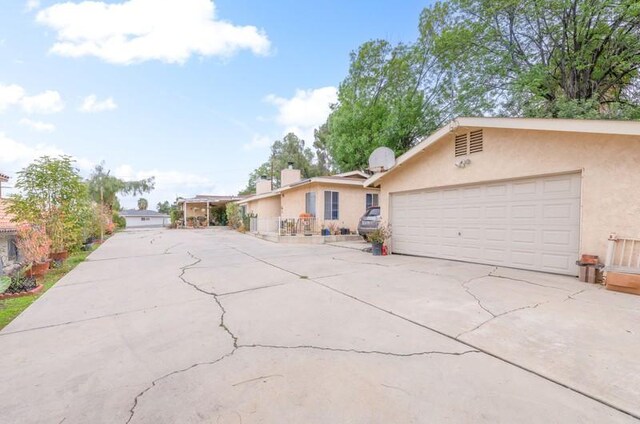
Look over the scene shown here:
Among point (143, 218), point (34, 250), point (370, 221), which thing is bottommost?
point (143, 218)

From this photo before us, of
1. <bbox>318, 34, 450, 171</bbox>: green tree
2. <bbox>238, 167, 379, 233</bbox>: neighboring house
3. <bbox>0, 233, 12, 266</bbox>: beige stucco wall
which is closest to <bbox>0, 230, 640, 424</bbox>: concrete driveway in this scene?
<bbox>0, 233, 12, 266</bbox>: beige stucco wall

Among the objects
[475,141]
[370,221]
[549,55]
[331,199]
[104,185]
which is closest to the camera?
[475,141]

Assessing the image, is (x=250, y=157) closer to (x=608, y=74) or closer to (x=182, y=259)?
(x=182, y=259)

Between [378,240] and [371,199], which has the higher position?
[371,199]

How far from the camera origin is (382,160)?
9094 millimetres

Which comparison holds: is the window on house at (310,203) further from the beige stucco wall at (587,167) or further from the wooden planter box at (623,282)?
the wooden planter box at (623,282)

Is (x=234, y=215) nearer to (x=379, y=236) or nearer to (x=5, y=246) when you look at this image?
(x=5, y=246)

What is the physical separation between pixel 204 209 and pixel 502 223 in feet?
101

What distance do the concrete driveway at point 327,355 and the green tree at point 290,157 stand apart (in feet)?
96.7

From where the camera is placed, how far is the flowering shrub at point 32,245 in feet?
21.4

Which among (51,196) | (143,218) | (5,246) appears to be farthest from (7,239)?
(143,218)

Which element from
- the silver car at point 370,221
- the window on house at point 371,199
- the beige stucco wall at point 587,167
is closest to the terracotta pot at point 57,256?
the silver car at point 370,221

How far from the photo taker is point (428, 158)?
833 centimetres

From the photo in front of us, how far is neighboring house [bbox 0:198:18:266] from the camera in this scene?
30.0 feet
